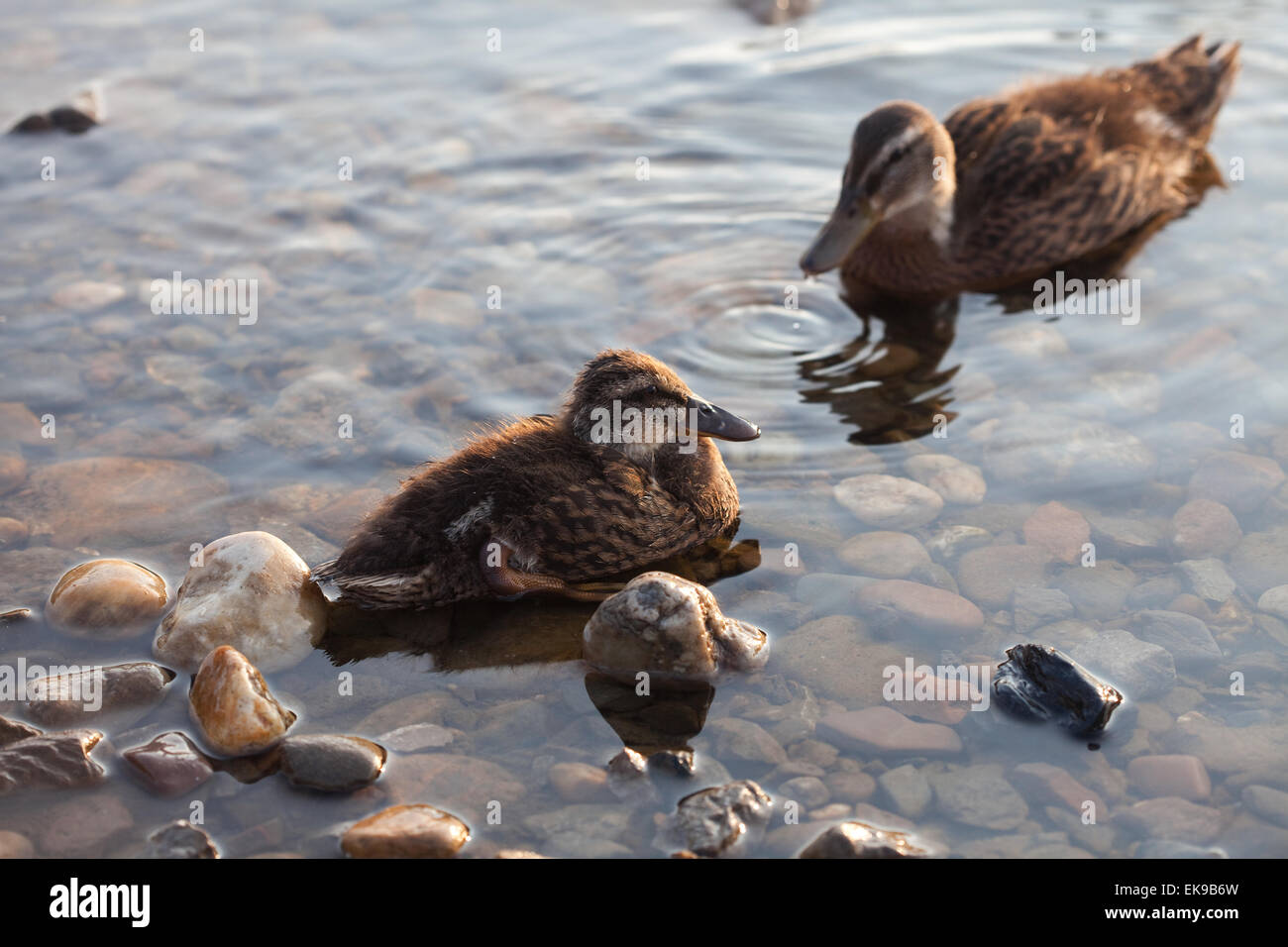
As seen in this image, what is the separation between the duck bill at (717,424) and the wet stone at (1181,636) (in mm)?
1892

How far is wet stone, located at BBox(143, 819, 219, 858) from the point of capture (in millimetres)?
4328

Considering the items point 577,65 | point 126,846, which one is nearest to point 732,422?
point 126,846

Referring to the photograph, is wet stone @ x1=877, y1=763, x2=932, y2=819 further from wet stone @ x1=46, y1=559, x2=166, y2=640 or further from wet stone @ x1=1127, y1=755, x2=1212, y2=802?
wet stone @ x1=46, y1=559, x2=166, y2=640

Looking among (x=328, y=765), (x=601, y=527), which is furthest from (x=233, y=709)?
(x=601, y=527)

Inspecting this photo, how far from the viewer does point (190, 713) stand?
16.0 ft

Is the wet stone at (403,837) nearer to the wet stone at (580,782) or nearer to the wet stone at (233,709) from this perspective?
the wet stone at (580,782)

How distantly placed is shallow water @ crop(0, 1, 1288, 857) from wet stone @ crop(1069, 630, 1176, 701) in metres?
0.10

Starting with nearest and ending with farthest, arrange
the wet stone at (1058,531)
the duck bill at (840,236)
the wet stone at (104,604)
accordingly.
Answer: the wet stone at (104,604) → the wet stone at (1058,531) → the duck bill at (840,236)

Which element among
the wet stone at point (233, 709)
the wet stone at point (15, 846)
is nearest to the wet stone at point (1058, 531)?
the wet stone at point (233, 709)

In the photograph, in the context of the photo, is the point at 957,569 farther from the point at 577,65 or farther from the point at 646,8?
the point at 646,8

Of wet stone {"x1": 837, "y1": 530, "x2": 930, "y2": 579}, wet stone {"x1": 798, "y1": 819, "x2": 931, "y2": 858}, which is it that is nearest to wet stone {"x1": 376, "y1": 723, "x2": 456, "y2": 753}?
wet stone {"x1": 798, "y1": 819, "x2": 931, "y2": 858}

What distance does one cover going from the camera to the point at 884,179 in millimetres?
8164

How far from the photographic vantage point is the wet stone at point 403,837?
4301mm
